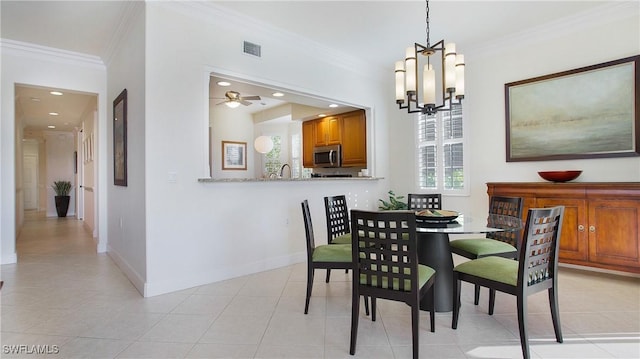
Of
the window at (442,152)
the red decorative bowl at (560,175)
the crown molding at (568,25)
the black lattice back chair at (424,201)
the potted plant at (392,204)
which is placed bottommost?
the potted plant at (392,204)

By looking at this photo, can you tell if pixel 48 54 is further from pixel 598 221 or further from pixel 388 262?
pixel 598 221

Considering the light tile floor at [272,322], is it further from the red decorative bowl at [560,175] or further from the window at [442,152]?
the window at [442,152]

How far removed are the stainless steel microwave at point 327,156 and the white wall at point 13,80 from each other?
12.8 ft

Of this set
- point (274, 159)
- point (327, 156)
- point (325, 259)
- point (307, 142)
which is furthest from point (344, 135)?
point (325, 259)

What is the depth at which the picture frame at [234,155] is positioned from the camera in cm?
742

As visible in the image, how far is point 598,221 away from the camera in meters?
3.33

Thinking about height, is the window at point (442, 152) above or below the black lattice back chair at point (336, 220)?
above

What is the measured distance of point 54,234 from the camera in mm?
6500

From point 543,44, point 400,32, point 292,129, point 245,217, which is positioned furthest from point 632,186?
point 292,129

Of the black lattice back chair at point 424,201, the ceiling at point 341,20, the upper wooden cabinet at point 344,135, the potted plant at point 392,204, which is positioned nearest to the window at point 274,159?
the upper wooden cabinet at point 344,135

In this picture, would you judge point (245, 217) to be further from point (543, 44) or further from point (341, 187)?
point (543, 44)

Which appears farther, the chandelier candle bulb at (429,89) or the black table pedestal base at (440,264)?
the chandelier candle bulb at (429,89)

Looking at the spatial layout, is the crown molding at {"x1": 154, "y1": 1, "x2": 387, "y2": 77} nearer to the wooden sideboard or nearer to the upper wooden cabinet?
the upper wooden cabinet

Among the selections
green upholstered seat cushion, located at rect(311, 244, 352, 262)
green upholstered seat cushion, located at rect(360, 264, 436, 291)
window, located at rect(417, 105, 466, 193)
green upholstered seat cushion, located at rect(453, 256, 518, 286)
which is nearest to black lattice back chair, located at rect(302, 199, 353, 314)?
green upholstered seat cushion, located at rect(311, 244, 352, 262)
